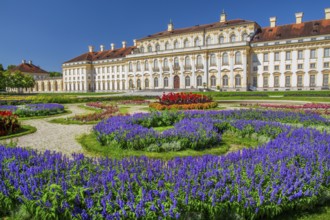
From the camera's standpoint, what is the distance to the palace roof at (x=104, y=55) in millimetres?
66188

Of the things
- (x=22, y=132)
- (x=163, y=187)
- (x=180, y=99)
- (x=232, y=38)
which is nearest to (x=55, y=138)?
(x=22, y=132)

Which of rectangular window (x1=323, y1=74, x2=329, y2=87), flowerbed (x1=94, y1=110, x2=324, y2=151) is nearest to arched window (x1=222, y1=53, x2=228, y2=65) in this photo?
rectangular window (x1=323, y1=74, x2=329, y2=87)

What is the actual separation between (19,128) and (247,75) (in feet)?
141

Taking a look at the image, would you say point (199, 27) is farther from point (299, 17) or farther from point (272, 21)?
point (299, 17)

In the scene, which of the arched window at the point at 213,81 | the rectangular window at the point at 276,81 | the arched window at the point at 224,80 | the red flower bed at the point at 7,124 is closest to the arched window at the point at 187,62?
the arched window at the point at 213,81

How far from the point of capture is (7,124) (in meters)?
10.1

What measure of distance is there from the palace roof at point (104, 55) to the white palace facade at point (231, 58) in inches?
37.6

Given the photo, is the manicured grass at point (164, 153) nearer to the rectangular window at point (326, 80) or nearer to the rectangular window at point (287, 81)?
the rectangular window at point (326, 80)

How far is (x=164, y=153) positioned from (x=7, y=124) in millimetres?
6840

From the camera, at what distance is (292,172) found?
160 inches

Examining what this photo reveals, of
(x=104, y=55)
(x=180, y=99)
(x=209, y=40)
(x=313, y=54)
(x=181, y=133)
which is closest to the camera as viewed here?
(x=181, y=133)

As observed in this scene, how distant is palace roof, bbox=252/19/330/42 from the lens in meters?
41.9

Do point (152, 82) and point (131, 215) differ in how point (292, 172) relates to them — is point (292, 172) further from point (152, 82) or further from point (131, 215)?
point (152, 82)

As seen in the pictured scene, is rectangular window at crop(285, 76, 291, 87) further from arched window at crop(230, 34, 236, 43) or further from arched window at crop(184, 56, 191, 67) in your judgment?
arched window at crop(184, 56, 191, 67)
